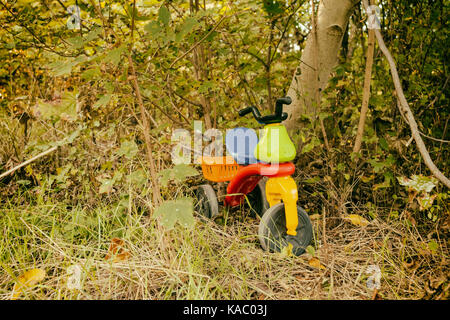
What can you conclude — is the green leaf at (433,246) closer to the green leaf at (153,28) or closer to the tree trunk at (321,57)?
the tree trunk at (321,57)

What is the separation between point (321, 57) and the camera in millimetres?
2020

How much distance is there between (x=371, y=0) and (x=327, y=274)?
142cm

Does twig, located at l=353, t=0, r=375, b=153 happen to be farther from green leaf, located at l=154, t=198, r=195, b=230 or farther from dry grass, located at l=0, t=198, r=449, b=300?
green leaf, located at l=154, t=198, r=195, b=230

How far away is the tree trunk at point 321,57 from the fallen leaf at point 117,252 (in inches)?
48.8

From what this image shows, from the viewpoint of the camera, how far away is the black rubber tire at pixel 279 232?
1591 mm

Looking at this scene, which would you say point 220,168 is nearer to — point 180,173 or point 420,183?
point 180,173

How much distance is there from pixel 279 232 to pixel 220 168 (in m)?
0.52

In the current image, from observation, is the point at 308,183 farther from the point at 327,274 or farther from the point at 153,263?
the point at 153,263

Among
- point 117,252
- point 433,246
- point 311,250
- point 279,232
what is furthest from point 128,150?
point 433,246

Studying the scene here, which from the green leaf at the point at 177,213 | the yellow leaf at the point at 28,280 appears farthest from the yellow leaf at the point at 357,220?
the yellow leaf at the point at 28,280

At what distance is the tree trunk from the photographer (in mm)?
1932

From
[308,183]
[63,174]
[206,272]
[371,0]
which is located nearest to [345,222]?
[308,183]

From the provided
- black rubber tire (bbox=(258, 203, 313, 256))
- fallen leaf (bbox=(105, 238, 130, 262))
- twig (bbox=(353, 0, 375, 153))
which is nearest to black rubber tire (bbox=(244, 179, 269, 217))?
black rubber tire (bbox=(258, 203, 313, 256))

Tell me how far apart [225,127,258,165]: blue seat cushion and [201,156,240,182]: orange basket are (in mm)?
69
